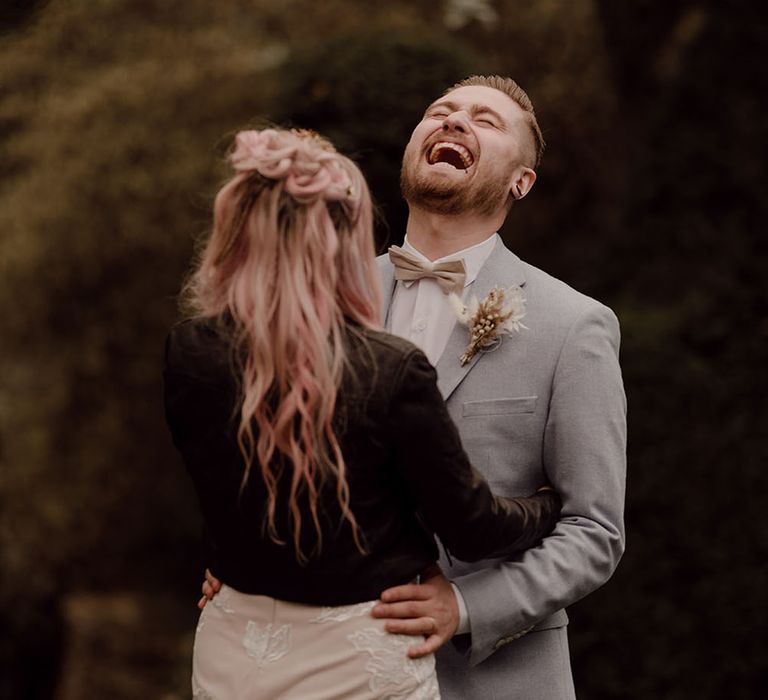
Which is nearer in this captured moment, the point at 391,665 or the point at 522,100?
the point at 391,665

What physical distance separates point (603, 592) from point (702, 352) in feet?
3.47

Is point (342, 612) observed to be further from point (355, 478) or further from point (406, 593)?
point (355, 478)

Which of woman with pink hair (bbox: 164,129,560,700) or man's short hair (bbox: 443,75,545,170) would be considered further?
man's short hair (bbox: 443,75,545,170)

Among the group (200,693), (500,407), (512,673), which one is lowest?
(512,673)

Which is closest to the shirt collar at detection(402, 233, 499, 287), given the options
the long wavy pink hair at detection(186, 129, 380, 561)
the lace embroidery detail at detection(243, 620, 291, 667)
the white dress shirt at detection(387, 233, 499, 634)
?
the white dress shirt at detection(387, 233, 499, 634)

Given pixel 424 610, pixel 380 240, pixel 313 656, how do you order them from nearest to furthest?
1. pixel 313 656
2. pixel 424 610
3. pixel 380 240

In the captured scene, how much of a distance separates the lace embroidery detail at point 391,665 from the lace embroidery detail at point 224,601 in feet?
0.85

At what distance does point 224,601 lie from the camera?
7.91 ft

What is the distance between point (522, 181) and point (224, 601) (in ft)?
4.14

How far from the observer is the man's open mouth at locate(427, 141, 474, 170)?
292 cm

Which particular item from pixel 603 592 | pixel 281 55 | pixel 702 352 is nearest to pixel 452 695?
pixel 603 592

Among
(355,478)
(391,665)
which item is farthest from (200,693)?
(355,478)

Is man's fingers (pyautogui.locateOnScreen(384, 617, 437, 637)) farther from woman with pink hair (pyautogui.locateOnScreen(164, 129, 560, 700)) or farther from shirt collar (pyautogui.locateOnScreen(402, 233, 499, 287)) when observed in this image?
shirt collar (pyautogui.locateOnScreen(402, 233, 499, 287))

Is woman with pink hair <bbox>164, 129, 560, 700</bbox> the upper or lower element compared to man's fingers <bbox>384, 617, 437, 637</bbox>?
upper
